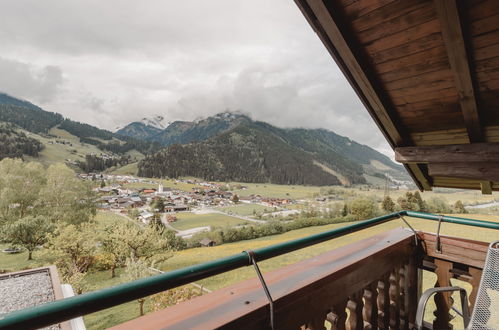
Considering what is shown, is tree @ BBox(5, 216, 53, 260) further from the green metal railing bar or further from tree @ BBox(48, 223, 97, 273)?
the green metal railing bar

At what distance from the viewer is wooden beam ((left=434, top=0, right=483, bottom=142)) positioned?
1783 millimetres

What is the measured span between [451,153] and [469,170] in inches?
10.6

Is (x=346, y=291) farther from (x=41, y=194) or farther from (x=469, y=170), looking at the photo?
(x=41, y=194)

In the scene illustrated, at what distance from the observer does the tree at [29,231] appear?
23.7 m

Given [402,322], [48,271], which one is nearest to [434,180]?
[402,322]

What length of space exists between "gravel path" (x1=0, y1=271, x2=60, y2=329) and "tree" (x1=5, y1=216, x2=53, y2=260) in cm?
1258

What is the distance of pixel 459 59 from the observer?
6.88ft

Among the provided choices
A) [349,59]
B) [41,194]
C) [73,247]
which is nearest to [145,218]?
[41,194]

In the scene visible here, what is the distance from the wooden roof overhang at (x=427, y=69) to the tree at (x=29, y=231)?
30476 mm

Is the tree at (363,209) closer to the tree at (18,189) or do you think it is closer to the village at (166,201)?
the village at (166,201)

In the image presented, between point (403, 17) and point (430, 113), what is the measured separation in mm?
1433

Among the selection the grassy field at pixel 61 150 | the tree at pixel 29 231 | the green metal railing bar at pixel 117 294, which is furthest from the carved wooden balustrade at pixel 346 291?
the grassy field at pixel 61 150

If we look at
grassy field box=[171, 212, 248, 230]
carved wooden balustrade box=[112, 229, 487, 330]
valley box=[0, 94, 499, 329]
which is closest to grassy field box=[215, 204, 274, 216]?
valley box=[0, 94, 499, 329]

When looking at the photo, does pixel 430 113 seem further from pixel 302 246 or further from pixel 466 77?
pixel 302 246
